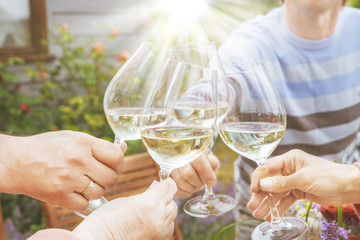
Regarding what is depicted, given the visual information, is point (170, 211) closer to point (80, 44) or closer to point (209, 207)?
point (209, 207)

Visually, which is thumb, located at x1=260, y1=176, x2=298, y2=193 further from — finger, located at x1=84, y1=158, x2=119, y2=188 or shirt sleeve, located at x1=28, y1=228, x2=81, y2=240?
shirt sleeve, located at x1=28, y1=228, x2=81, y2=240

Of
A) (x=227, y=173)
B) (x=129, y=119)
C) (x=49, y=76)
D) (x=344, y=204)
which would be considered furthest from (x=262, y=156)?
(x=49, y=76)

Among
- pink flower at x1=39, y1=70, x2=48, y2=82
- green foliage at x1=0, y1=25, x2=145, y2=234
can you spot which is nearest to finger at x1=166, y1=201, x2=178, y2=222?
green foliage at x1=0, y1=25, x2=145, y2=234

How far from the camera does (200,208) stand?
1.33 metres

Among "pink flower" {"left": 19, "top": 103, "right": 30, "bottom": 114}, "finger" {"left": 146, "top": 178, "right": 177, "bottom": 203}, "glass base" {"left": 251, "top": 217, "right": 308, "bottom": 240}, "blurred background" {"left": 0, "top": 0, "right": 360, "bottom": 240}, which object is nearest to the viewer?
"finger" {"left": 146, "top": 178, "right": 177, "bottom": 203}

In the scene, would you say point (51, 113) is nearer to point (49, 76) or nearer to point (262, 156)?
point (49, 76)

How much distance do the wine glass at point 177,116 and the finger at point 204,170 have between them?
34 centimetres

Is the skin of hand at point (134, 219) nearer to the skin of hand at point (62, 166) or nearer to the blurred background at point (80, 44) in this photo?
the skin of hand at point (62, 166)

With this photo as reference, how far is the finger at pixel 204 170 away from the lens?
4.41 feet

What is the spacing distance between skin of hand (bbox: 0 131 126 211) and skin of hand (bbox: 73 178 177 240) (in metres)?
0.23

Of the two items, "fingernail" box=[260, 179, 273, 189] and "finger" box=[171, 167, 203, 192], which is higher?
"fingernail" box=[260, 179, 273, 189]

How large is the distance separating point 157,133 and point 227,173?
8.67 ft

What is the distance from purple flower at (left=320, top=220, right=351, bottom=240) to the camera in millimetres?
889

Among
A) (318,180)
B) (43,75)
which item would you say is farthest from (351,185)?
(43,75)
